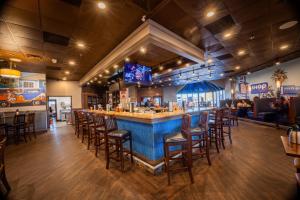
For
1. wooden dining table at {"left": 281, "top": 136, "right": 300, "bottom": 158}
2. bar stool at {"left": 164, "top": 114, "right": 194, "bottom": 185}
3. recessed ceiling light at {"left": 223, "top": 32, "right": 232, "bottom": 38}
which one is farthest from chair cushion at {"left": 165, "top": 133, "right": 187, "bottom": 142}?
recessed ceiling light at {"left": 223, "top": 32, "right": 232, "bottom": 38}

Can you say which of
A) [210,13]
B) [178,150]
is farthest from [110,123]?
[210,13]

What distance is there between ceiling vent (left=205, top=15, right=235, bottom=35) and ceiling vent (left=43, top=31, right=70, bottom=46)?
13.0 feet

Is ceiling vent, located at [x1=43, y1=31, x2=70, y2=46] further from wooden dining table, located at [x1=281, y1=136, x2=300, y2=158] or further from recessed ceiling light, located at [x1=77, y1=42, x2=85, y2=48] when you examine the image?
wooden dining table, located at [x1=281, y1=136, x2=300, y2=158]

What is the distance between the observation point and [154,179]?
2.42 m

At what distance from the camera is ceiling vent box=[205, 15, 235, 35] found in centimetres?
306

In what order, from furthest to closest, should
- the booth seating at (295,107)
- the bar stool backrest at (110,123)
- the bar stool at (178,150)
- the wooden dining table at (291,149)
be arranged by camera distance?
the booth seating at (295,107), the bar stool backrest at (110,123), the bar stool at (178,150), the wooden dining table at (291,149)

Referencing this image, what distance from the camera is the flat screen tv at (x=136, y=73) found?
181 inches

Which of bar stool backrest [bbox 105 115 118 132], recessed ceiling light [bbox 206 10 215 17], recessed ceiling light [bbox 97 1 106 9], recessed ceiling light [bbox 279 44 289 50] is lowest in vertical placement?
bar stool backrest [bbox 105 115 118 132]

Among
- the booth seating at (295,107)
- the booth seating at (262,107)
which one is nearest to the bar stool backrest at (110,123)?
the booth seating at (295,107)

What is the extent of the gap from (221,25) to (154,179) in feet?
13.0

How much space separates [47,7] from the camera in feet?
7.99

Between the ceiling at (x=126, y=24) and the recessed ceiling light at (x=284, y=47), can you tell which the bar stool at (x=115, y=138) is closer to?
the ceiling at (x=126, y=24)

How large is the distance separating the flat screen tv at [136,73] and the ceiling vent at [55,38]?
6.22ft

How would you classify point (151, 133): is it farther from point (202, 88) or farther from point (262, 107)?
point (262, 107)
